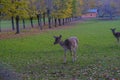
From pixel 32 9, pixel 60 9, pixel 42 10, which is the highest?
pixel 32 9

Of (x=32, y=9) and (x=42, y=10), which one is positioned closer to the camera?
(x=32, y=9)

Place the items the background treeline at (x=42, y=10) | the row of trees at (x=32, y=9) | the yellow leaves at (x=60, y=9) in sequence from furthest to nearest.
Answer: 1. the yellow leaves at (x=60, y=9)
2. the background treeline at (x=42, y=10)
3. the row of trees at (x=32, y=9)

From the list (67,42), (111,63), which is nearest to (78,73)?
(111,63)

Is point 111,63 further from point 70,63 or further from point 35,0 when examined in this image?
point 35,0

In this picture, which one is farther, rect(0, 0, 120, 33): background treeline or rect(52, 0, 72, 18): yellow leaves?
rect(52, 0, 72, 18): yellow leaves

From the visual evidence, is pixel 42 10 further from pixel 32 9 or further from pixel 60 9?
pixel 60 9

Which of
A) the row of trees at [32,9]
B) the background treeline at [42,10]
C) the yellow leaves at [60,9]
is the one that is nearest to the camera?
the row of trees at [32,9]

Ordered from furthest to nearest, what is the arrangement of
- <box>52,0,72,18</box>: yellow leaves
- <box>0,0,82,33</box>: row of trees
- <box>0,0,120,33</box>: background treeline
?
1. <box>52,0,72,18</box>: yellow leaves
2. <box>0,0,120,33</box>: background treeline
3. <box>0,0,82,33</box>: row of trees

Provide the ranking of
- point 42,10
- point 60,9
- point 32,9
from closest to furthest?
point 32,9 → point 42,10 → point 60,9

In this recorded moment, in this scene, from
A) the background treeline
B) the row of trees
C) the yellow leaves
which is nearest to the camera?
the row of trees

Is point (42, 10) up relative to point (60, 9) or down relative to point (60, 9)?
up

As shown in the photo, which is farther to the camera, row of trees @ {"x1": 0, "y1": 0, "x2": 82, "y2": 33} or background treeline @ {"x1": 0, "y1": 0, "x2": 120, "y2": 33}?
background treeline @ {"x1": 0, "y1": 0, "x2": 120, "y2": 33}

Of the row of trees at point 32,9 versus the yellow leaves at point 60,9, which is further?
the yellow leaves at point 60,9

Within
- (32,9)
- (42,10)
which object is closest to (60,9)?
(42,10)
